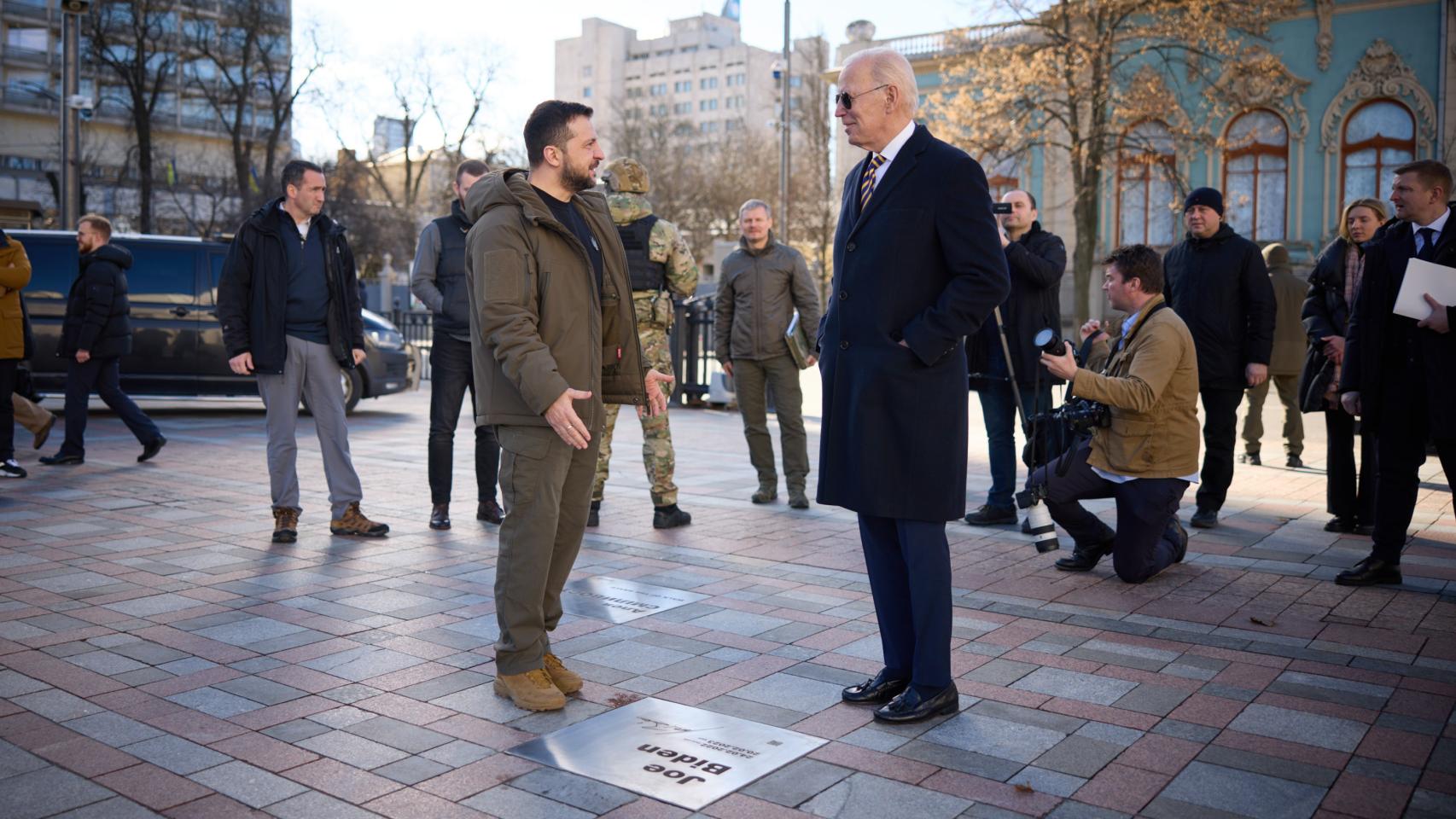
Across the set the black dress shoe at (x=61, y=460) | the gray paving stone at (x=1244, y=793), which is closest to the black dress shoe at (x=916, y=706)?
the gray paving stone at (x=1244, y=793)

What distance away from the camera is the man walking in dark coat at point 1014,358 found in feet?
24.7

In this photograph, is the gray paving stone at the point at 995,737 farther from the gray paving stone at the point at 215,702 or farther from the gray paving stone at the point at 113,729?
the gray paving stone at the point at 113,729

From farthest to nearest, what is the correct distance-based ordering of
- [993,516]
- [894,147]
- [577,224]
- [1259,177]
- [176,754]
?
1. [1259,177]
2. [993,516]
3. [577,224]
4. [894,147]
5. [176,754]

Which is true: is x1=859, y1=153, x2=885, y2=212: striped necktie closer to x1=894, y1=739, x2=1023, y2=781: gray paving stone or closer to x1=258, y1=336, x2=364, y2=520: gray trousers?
x1=894, y1=739, x2=1023, y2=781: gray paving stone

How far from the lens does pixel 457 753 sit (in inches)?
142

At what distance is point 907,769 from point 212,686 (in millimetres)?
2375

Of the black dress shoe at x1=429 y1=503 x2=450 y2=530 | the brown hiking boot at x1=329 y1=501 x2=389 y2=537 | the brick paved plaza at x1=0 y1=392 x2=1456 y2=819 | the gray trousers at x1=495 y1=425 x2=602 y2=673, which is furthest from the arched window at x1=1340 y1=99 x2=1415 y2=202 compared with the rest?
the gray trousers at x1=495 y1=425 x2=602 y2=673

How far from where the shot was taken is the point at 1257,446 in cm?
1085

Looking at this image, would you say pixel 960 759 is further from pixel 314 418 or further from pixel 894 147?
pixel 314 418

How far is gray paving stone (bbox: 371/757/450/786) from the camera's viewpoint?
3406 millimetres

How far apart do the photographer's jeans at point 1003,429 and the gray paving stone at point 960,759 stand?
4107mm

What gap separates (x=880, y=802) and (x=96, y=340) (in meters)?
9.01

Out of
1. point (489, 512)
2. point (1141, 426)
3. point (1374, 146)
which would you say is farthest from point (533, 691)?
point (1374, 146)

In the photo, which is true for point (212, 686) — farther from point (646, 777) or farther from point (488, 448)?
point (488, 448)
